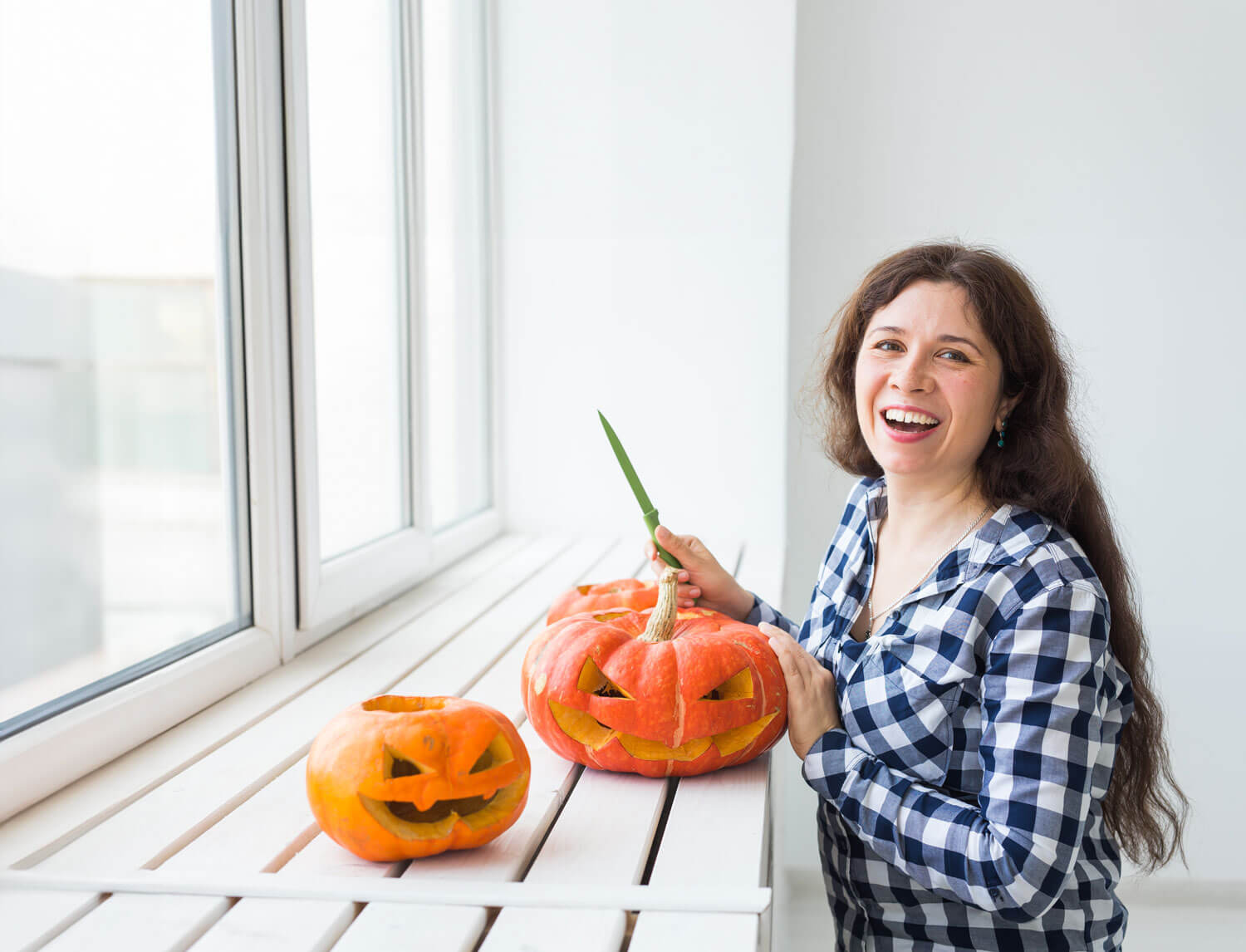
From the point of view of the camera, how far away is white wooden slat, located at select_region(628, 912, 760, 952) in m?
0.78

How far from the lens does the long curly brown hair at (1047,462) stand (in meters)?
1.17

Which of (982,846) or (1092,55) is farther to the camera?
(1092,55)

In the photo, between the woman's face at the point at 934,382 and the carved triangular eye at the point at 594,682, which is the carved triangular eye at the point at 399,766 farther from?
the woman's face at the point at 934,382

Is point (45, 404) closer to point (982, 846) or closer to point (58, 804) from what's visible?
point (58, 804)

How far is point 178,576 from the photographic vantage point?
4.81 feet

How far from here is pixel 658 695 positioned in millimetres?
1062

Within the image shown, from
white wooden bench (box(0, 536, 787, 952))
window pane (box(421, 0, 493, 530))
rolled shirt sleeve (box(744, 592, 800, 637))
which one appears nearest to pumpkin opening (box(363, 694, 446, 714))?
white wooden bench (box(0, 536, 787, 952))

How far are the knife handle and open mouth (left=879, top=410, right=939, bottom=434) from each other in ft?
0.93

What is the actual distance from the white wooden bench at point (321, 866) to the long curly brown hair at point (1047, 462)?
0.42m

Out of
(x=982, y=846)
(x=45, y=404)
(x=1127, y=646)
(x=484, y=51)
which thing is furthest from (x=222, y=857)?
(x=484, y=51)

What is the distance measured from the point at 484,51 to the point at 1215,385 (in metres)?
2.11

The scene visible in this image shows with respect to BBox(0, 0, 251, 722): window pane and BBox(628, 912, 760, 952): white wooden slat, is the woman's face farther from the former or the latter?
BBox(0, 0, 251, 722): window pane

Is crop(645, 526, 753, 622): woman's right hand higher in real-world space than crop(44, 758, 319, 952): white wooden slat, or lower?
higher

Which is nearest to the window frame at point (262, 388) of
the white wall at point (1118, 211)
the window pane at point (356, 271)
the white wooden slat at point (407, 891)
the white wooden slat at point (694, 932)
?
the window pane at point (356, 271)
